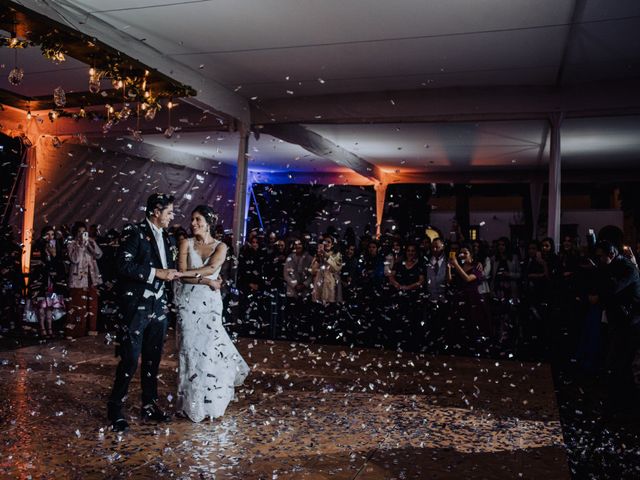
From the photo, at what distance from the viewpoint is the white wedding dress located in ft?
15.3

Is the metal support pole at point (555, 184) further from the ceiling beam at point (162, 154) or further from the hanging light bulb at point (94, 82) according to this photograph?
the ceiling beam at point (162, 154)

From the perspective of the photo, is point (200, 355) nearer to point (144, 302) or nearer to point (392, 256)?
point (144, 302)

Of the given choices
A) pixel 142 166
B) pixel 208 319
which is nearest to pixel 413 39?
pixel 208 319

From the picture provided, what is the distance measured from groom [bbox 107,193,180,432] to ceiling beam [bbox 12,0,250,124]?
253 centimetres

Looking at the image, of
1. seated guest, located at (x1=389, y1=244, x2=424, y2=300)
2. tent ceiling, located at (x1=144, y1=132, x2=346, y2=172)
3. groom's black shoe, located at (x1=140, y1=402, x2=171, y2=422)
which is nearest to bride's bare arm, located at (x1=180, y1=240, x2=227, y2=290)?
groom's black shoe, located at (x1=140, y1=402, x2=171, y2=422)

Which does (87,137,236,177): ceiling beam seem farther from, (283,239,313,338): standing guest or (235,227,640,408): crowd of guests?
Answer: (283,239,313,338): standing guest

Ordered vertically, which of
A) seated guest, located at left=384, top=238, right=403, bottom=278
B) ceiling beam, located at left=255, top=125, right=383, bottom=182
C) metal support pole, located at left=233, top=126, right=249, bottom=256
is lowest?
seated guest, located at left=384, top=238, right=403, bottom=278

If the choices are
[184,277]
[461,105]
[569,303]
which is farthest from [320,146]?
[184,277]

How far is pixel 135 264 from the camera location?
14.4 ft

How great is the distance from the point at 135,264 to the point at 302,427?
1.75 meters

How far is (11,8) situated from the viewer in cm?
534

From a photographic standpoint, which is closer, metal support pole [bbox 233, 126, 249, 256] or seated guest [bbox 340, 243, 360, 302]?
seated guest [bbox 340, 243, 360, 302]

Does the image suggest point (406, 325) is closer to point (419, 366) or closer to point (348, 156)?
point (419, 366)

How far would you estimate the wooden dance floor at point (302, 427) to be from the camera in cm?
365
